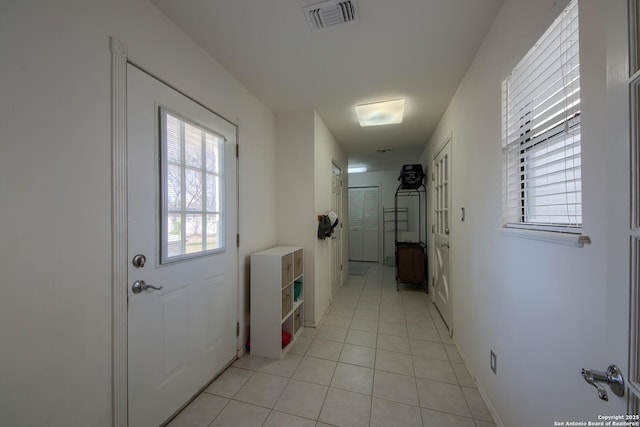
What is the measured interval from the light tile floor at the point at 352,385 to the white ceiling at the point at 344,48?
250 centimetres

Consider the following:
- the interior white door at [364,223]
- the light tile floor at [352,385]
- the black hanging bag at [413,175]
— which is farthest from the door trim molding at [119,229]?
the interior white door at [364,223]

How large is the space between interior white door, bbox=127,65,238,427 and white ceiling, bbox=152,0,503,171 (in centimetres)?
51

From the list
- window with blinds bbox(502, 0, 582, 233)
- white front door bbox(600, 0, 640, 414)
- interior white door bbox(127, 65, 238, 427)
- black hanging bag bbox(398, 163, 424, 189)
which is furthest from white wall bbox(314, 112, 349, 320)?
white front door bbox(600, 0, 640, 414)

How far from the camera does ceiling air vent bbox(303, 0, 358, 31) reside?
4.43 ft

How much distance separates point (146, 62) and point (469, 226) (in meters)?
2.51

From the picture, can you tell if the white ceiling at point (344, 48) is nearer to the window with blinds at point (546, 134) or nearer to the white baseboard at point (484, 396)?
the window with blinds at point (546, 134)

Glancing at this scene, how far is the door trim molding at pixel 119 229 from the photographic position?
115 cm

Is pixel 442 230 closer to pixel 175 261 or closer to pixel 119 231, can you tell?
pixel 175 261

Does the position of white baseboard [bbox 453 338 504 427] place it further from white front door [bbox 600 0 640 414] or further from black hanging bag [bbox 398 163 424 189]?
black hanging bag [bbox 398 163 424 189]

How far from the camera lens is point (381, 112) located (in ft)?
8.89

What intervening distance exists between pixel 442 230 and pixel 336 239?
1538 millimetres

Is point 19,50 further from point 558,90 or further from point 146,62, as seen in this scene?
point 558,90

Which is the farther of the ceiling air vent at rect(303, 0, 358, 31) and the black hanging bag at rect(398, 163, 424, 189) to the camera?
the black hanging bag at rect(398, 163, 424, 189)

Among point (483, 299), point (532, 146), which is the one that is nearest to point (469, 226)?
point (483, 299)
